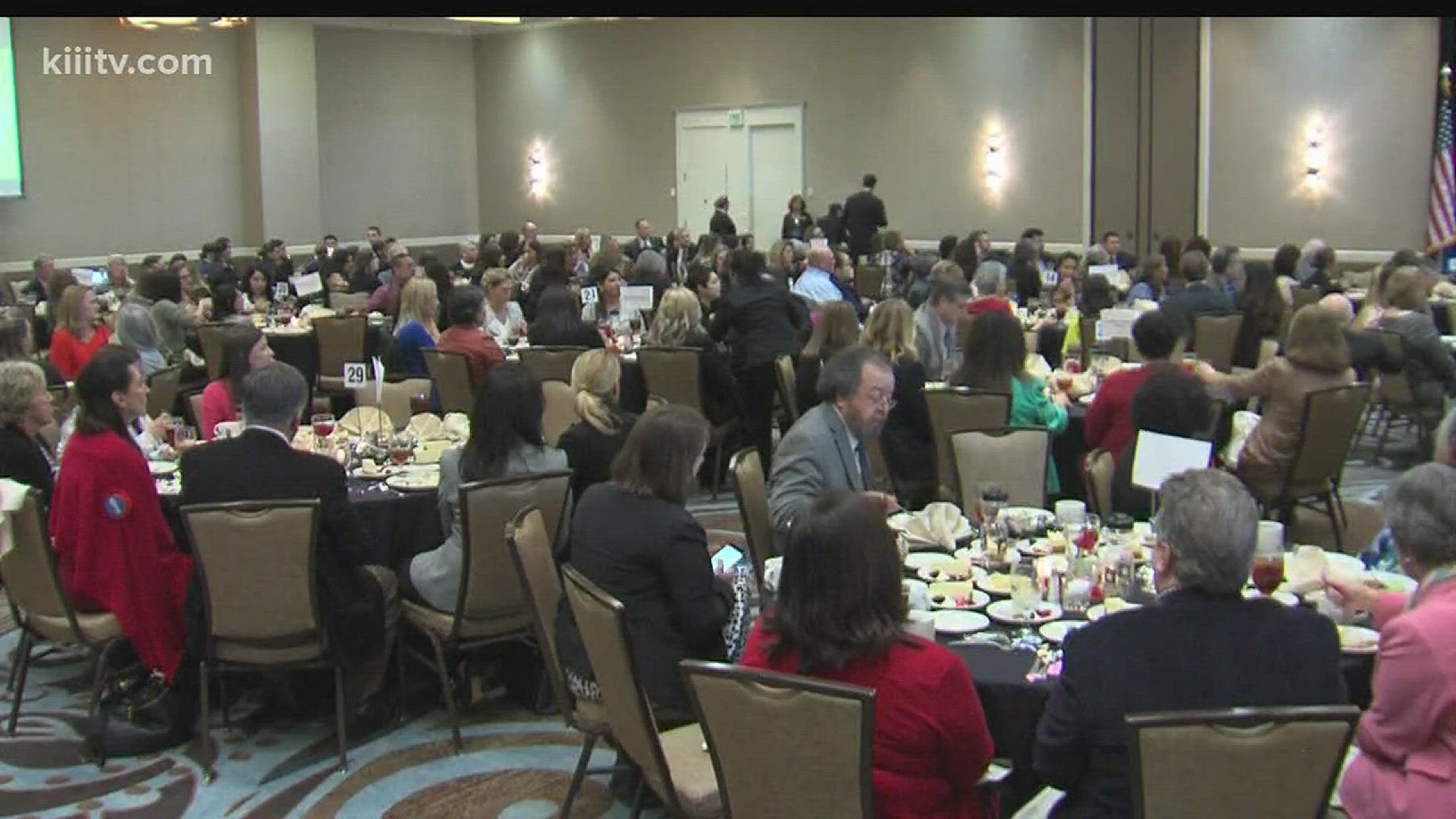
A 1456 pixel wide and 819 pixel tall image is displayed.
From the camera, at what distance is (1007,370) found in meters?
6.13

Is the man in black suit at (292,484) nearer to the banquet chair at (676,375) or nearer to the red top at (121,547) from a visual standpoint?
the red top at (121,547)

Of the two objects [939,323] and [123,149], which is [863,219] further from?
[939,323]

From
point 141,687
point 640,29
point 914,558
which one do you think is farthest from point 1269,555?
point 640,29

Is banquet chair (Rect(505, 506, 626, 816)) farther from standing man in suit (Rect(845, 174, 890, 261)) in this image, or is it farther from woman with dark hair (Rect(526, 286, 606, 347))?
standing man in suit (Rect(845, 174, 890, 261))

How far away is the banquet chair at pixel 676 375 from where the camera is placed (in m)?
7.88

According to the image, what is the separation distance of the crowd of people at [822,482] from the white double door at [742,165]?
8.87 m

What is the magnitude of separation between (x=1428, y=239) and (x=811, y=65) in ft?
25.9

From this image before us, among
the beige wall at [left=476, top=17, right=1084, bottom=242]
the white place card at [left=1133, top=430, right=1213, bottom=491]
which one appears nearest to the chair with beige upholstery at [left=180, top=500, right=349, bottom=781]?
the white place card at [left=1133, top=430, right=1213, bottom=491]

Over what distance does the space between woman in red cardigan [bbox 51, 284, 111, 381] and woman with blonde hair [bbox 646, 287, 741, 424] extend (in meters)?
3.15

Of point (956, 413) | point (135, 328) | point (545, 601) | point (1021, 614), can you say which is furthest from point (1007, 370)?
point (135, 328)

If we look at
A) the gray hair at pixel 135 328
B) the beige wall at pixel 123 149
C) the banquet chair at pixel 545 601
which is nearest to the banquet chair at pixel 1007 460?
the banquet chair at pixel 545 601

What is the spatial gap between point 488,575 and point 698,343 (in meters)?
3.46

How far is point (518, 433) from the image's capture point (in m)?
4.86

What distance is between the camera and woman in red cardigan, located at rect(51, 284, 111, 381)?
8.41 m
